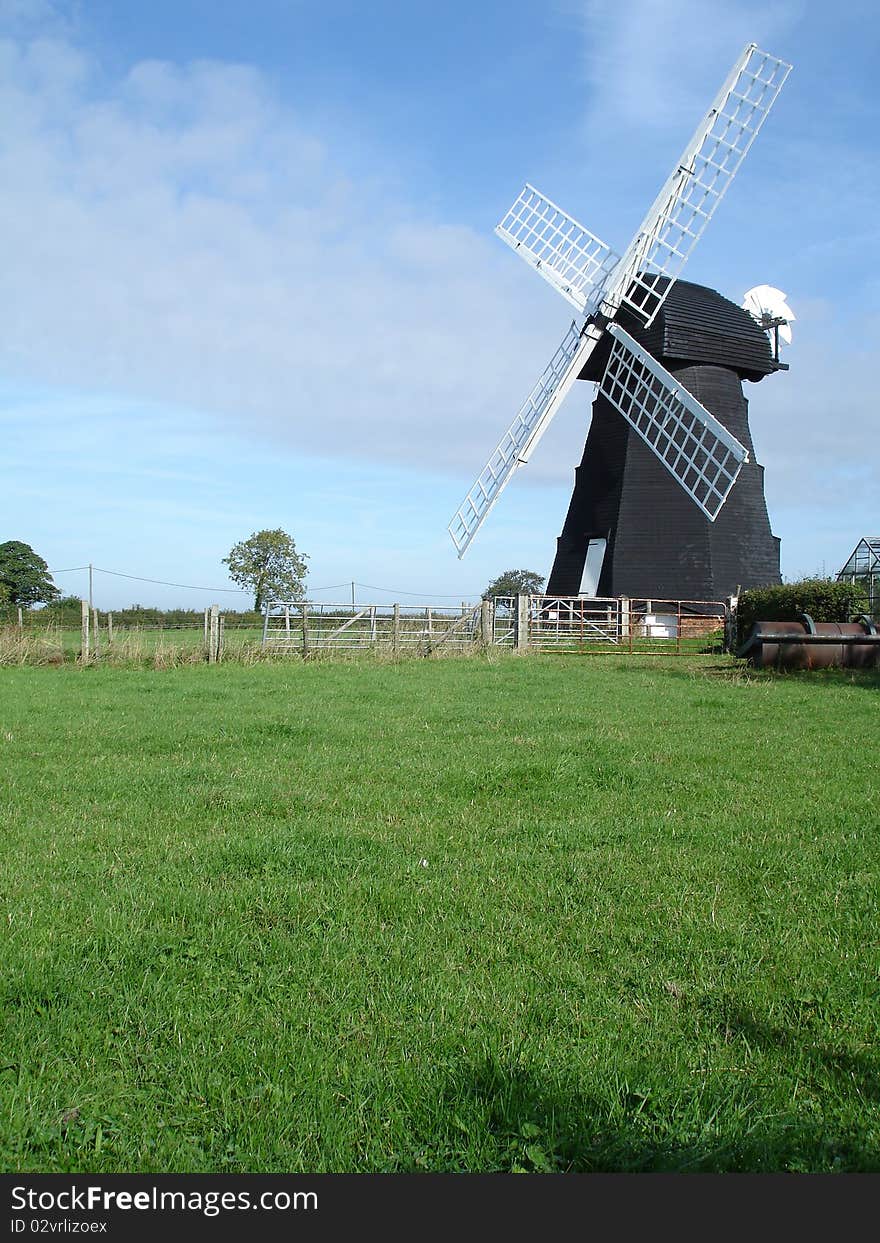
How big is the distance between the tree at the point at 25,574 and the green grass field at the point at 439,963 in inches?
2252

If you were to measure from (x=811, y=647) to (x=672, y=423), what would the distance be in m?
12.4

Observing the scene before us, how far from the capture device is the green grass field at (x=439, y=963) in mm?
2635

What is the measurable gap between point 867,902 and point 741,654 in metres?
16.3

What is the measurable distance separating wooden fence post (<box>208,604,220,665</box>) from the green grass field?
46.2 feet

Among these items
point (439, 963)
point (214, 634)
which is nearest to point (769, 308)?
point (214, 634)

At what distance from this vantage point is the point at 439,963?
12.1 ft

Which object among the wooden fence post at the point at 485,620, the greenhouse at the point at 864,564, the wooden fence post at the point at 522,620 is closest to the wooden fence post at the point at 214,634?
the wooden fence post at the point at 485,620

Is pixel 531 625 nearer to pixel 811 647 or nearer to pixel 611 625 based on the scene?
pixel 611 625

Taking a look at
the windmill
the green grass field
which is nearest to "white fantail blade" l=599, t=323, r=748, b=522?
the windmill

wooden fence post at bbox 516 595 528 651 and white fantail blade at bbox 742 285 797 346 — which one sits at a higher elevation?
white fantail blade at bbox 742 285 797 346

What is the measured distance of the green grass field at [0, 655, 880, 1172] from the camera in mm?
2635

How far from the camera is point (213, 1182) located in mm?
2438

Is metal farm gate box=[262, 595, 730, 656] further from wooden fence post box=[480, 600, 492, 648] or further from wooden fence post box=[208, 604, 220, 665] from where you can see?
wooden fence post box=[208, 604, 220, 665]

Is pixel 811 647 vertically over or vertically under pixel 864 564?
under
